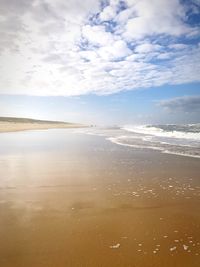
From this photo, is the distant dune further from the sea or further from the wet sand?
the wet sand

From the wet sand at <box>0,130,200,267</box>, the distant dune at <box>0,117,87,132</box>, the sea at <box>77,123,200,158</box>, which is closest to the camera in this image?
the wet sand at <box>0,130,200,267</box>

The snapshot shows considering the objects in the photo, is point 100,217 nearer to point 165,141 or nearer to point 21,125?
point 165,141

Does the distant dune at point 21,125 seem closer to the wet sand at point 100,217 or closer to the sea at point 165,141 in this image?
the sea at point 165,141

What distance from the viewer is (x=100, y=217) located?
208 inches

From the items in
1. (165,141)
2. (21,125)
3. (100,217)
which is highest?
(21,125)

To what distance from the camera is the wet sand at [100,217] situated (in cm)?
385

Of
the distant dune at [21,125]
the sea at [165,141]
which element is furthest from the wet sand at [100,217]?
the distant dune at [21,125]

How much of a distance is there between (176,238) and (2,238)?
3.02 metres

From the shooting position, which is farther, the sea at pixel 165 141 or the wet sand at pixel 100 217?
the sea at pixel 165 141

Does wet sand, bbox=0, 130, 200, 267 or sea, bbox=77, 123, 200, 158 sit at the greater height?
sea, bbox=77, 123, 200, 158

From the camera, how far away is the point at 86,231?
15.3 ft

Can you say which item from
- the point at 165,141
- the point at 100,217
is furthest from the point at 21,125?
the point at 100,217

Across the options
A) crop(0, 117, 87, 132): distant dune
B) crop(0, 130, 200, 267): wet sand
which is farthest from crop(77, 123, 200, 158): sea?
crop(0, 117, 87, 132): distant dune

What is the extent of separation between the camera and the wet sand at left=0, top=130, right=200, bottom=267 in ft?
12.6
